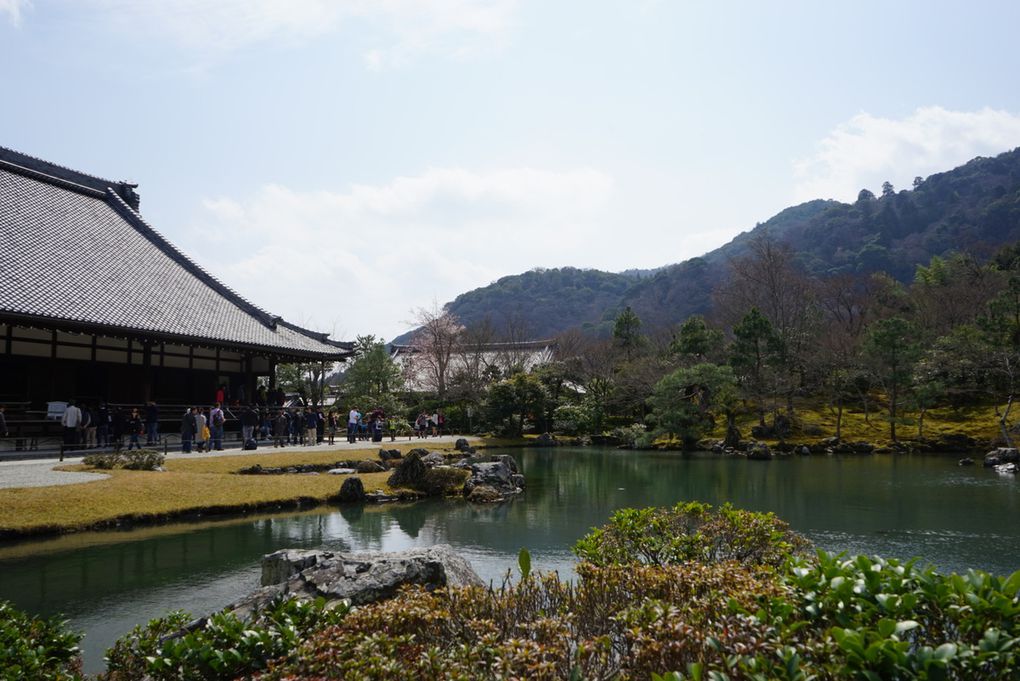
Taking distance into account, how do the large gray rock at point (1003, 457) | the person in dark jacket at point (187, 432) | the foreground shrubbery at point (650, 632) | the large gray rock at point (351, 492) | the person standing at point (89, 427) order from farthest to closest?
the large gray rock at point (1003, 457), the person in dark jacket at point (187, 432), the person standing at point (89, 427), the large gray rock at point (351, 492), the foreground shrubbery at point (650, 632)

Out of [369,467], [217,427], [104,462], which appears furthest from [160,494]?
[217,427]

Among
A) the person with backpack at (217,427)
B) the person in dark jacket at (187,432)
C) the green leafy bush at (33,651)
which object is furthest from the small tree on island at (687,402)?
the green leafy bush at (33,651)

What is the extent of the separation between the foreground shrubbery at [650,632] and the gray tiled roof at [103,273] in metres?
17.1

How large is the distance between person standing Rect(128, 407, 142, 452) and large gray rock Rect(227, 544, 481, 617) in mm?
16522

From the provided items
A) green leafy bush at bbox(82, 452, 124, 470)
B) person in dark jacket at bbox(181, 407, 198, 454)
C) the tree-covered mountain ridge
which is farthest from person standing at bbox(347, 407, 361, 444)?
the tree-covered mountain ridge

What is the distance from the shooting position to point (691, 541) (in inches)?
273

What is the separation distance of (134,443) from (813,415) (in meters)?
33.5

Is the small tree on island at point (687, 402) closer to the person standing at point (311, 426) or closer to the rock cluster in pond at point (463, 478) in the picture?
the person standing at point (311, 426)

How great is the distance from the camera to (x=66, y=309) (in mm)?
18734

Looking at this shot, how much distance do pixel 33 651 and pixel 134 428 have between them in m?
18.8

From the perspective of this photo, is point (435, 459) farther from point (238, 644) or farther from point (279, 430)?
point (238, 644)

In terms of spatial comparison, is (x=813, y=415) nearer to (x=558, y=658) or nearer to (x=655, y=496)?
(x=655, y=496)

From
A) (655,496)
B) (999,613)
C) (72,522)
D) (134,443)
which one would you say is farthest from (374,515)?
(999,613)

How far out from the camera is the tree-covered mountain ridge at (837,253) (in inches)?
3661
